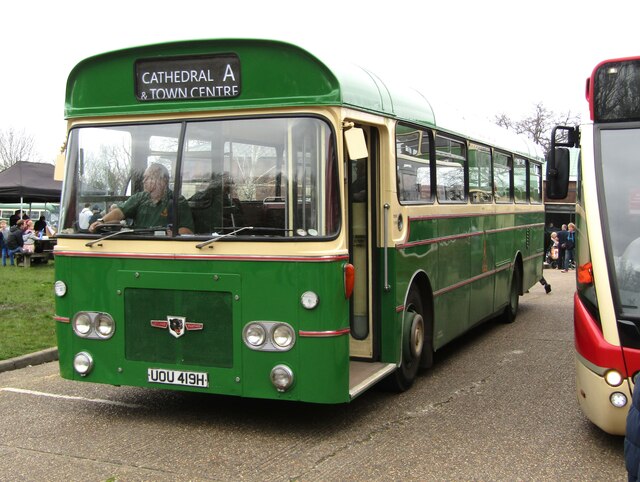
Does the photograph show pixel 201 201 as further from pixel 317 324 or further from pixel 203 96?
pixel 317 324

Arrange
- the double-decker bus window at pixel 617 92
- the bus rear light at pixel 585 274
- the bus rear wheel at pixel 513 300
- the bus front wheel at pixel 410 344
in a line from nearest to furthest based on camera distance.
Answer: the bus rear light at pixel 585 274 → the double-decker bus window at pixel 617 92 → the bus front wheel at pixel 410 344 → the bus rear wheel at pixel 513 300

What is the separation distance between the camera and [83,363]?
6.38m

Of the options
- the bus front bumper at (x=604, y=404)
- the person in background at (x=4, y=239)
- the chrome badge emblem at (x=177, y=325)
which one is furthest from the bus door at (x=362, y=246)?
the person in background at (x=4, y=239)

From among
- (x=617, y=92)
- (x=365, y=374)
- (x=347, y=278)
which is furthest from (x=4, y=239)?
(x=617, y=92)

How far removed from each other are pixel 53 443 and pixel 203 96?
9.30ft

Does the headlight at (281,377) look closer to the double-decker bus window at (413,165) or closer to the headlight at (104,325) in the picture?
the headlight at (104,325)

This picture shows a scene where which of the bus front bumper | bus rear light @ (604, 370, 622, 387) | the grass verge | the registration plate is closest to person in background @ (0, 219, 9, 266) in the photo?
the grass verge

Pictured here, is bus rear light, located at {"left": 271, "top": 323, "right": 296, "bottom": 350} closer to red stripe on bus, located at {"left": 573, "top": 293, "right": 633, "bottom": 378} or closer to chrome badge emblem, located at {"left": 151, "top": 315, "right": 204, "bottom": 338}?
chrome badge emblem, located at {"left": 151, "top": 315, "right": 204, "bottom": 338}

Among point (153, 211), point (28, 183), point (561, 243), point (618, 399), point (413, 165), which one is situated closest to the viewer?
point (618, 399)

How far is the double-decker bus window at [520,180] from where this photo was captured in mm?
12516

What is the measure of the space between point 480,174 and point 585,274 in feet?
15.2

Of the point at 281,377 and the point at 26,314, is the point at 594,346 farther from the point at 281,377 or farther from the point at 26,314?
the point at 26,314

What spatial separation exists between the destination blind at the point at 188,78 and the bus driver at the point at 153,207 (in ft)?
1.95

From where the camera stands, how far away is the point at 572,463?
5434mm
